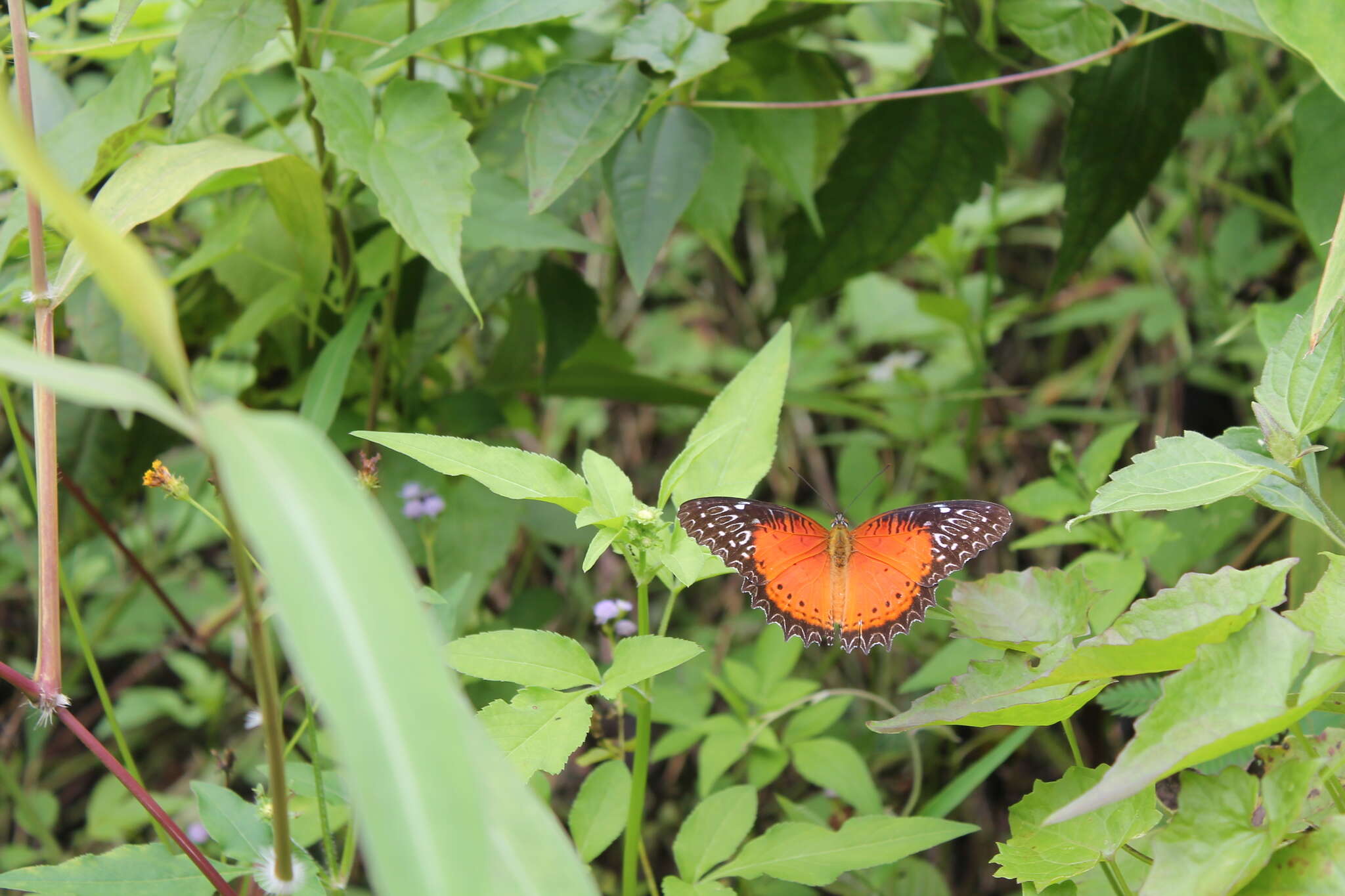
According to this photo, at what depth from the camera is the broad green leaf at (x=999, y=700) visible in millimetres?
788

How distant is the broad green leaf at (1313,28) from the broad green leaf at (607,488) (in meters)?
0.84

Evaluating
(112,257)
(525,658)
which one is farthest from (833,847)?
(112,257)

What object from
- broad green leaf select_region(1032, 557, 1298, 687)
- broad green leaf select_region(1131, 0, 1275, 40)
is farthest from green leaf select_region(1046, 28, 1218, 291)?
broad green leaf select_region(1032, 557, 1298, 687)

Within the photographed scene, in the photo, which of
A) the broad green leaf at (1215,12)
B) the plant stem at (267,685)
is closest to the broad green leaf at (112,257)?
the plant stem at (267,685)

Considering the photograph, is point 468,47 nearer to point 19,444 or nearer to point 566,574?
point 19,444

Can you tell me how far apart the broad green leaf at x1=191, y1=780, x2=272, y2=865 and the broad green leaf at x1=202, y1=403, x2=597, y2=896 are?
0.58 metres

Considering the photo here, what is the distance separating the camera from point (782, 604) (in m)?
1.36

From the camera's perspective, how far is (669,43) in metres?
1.22

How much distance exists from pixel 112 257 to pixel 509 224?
92 cm

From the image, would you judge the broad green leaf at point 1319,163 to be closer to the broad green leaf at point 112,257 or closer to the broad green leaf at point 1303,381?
the broad green leaf at point 1303,381

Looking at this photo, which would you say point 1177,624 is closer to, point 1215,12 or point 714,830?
point 714,830

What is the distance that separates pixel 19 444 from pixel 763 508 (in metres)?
0.91

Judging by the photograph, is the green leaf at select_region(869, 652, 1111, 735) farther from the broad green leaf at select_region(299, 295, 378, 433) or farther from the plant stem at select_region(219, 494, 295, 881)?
the broad green leaf at select_region(299, 295, 378, 433)

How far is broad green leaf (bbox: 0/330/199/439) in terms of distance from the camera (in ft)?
1.53
